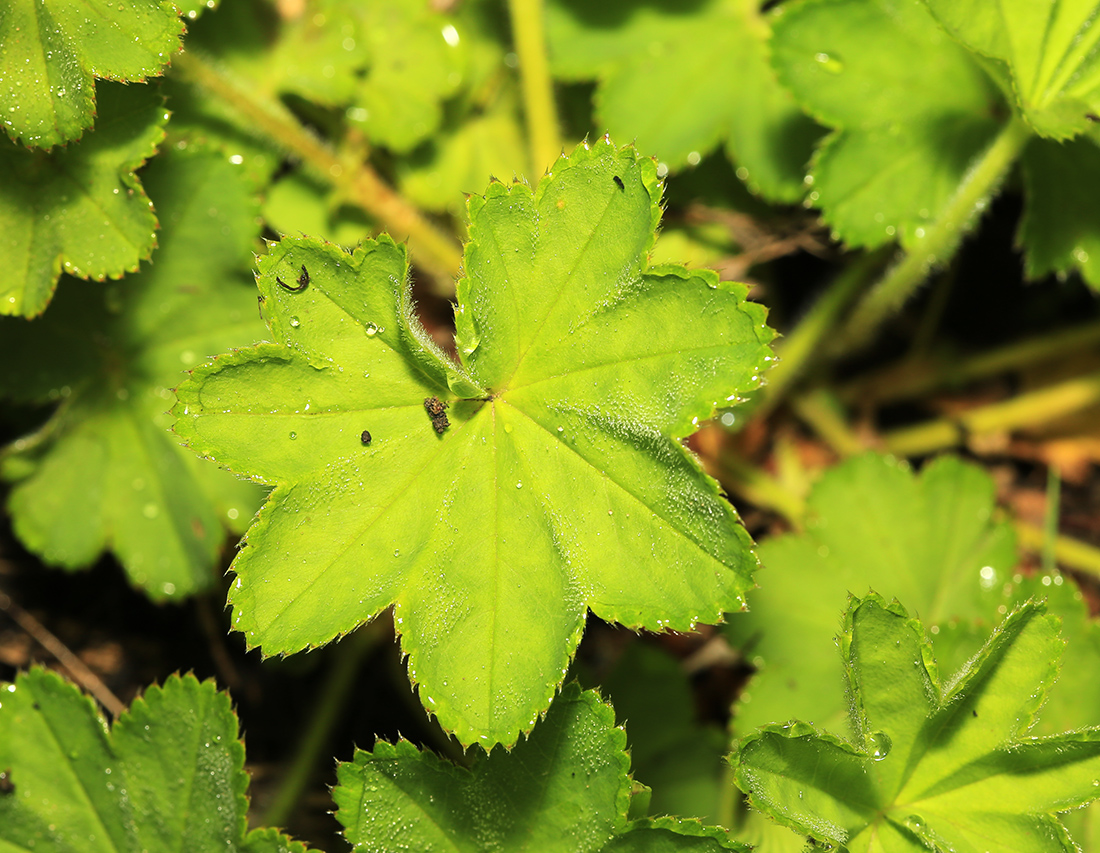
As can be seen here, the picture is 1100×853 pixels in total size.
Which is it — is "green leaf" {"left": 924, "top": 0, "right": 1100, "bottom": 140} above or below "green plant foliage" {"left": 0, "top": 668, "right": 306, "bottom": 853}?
above

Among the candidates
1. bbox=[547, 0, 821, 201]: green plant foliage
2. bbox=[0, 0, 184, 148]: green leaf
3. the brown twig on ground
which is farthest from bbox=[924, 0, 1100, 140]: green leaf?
the brown twig on ground

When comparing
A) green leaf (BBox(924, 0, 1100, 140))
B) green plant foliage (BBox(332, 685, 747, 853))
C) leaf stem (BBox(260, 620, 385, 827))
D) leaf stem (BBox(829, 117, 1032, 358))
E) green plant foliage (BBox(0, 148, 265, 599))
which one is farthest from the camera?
leaf stem (BBox(260, 620, 385, 827))

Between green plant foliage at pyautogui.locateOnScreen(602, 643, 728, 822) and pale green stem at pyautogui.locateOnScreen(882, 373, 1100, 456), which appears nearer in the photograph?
green plant foliage at pyautogui.locateOnScreen(602, 643, 728, 822)

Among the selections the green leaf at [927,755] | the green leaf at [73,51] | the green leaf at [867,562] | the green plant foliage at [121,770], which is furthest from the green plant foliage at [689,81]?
the green plant foliage at [121,770]

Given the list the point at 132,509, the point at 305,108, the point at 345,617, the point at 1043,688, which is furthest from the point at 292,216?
the point at 1043,688

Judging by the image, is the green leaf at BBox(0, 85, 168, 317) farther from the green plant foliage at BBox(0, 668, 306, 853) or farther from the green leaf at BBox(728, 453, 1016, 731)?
the green leaf at BBox(728, 453, 1016, 731)

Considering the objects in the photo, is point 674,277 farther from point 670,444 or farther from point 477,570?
point 477,570

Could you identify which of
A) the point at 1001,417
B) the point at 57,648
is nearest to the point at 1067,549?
the point at 1001,417
